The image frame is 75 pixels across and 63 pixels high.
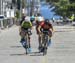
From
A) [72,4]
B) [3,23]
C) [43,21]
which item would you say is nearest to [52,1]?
[72,4]

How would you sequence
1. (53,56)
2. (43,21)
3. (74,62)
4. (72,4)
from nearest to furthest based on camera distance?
(74,62) → (53,56) → (43,21) → (72,4)

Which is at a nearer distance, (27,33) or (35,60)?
(35,60)

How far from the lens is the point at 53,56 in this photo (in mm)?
19016

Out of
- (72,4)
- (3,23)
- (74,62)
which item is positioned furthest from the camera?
(72,4)

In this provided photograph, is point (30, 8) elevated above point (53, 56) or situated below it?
below

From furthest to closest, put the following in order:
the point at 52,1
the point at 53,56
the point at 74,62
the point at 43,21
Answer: the point at 52,1 → the point at 43,21 → the point at 53,56 → the point at 74,62

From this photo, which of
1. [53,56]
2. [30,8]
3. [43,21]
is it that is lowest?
[30,8]

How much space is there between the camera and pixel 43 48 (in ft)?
65.3

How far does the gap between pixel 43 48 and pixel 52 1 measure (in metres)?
85.1

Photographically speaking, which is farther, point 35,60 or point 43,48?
point 43,48

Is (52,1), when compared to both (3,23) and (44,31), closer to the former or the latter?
(3,23)

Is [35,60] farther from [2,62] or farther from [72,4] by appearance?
[72,4]

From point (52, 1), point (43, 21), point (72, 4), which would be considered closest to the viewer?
point (43, 21)

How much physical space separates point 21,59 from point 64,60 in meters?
1.69
